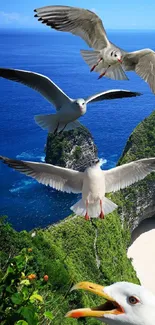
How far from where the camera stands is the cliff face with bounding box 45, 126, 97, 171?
116 ft

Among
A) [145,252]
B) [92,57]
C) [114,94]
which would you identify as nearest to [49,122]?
[114,94]

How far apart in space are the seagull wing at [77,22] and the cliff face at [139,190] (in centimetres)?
1925

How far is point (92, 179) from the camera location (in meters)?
5.39

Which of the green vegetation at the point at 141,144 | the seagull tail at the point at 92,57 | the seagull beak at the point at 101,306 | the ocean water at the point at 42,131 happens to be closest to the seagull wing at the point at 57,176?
the seagull tail at the point at 92,57

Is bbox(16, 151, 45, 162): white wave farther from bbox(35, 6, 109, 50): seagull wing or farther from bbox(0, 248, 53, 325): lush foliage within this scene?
bbox(35, 6, 109, 50): seagull wing

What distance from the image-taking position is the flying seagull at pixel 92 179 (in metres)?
5.42

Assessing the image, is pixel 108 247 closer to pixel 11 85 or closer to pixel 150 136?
pixel 150 136

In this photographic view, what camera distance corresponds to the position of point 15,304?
4.95m

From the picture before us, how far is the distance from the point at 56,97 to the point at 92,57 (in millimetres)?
959

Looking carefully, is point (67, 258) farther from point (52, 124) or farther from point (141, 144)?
point (141, 144)

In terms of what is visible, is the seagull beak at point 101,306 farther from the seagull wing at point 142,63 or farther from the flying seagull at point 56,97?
the seagull wing at point 142,63

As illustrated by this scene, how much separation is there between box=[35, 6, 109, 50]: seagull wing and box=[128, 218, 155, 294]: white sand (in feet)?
61.3

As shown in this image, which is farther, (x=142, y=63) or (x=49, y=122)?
(x=49, y=122)

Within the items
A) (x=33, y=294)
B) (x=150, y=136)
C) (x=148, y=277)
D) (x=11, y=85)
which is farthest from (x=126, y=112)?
(x=33, y=294)
